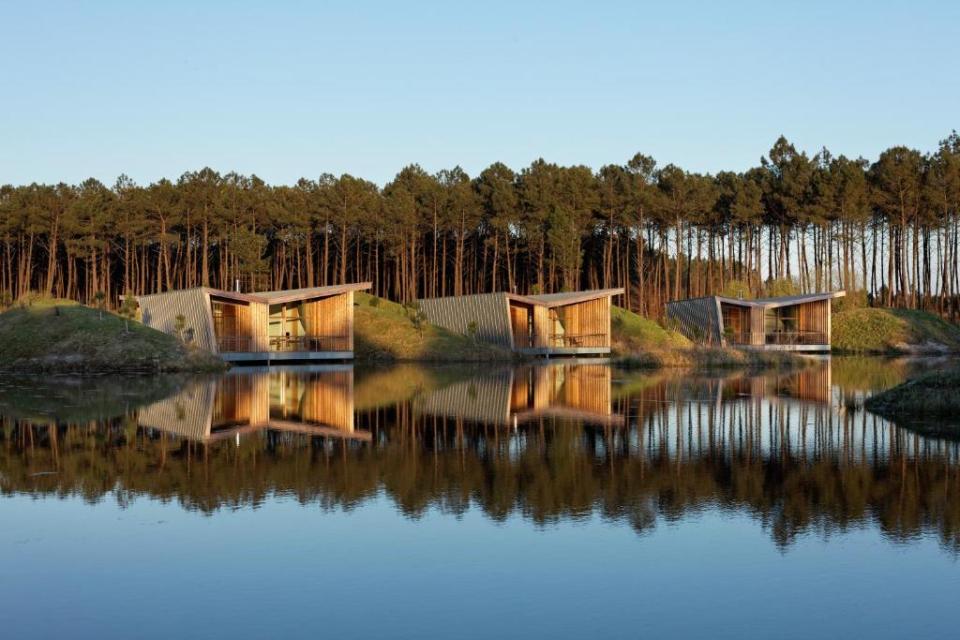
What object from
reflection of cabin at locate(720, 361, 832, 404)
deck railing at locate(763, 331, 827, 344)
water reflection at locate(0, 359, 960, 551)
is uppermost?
deck railing at locate(763, 331, 827, 344)

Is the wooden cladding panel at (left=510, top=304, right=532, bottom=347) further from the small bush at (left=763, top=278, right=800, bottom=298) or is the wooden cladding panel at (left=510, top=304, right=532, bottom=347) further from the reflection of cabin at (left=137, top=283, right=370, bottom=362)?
the small bush at (left=763, top=278, right=800, bottom=298)

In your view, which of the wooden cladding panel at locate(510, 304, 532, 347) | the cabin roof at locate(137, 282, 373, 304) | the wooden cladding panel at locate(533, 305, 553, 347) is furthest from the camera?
the wooden cladding panel at locate(510, 304, 532, 347)

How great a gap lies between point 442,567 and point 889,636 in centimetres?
326

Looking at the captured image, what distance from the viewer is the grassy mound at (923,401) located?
1825 cm

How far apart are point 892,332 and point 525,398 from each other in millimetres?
40302

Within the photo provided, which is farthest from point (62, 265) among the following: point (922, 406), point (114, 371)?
point (922, 406)

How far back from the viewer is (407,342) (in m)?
45.9

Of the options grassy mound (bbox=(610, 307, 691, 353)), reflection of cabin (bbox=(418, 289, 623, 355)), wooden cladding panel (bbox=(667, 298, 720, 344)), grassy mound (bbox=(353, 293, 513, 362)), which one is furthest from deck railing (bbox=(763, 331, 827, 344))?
grassy mound (bbox=(353, 293, 513, 362))

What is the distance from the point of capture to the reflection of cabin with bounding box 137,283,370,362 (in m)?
41.1

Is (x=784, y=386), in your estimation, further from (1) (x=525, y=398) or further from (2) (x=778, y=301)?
(2) (x=778, y=301)

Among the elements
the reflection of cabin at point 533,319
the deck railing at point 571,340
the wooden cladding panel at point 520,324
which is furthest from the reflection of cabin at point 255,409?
the deck railing at point 571,340

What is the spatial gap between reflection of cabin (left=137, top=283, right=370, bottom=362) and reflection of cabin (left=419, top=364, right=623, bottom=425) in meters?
12.1

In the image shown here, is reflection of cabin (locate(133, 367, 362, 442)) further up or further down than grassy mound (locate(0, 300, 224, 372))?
further down

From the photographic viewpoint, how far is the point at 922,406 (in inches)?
750
